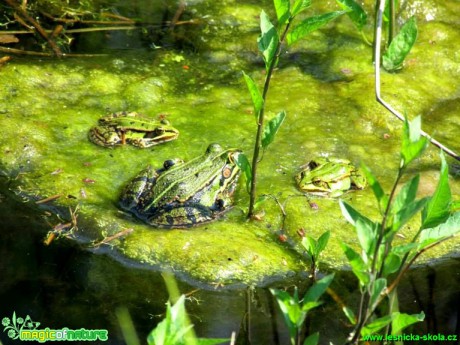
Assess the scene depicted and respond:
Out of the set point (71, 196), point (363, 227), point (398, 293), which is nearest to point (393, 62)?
point (398, 293)

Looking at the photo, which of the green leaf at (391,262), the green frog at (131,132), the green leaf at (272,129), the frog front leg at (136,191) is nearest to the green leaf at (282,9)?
the green leaf at (272,129)

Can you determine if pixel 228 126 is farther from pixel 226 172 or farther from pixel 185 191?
pixel 185 191

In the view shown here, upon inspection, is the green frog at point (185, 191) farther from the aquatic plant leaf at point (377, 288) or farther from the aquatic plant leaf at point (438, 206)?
the aquatic plant leaf at point (438, 206)

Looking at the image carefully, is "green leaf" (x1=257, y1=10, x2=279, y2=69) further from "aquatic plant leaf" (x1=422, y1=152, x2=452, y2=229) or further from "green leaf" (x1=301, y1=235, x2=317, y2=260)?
"aquatic plant leaf" (x1=422, y1=152, x2=452, y2=229)

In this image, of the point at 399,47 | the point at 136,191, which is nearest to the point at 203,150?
the point at 136,191

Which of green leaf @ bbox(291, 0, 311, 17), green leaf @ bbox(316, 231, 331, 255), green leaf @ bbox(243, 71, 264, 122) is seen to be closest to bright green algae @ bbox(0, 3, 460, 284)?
green leaf @ bbox(316, 231, 331, 255)
